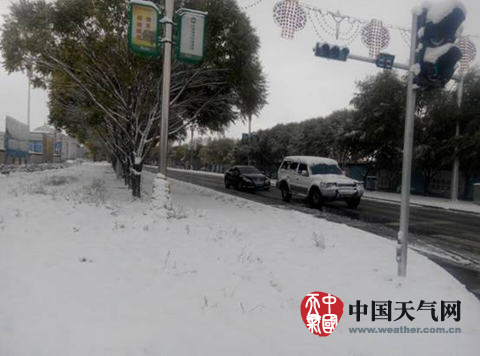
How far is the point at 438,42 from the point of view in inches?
138

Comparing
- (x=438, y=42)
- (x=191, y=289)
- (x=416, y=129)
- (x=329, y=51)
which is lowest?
(x=191, y=289)

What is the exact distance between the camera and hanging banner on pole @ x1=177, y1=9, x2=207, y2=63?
25.6ft

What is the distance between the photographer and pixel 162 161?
785 centimetres

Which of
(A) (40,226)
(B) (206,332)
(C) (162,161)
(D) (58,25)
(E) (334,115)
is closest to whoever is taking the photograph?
(B) (206,332)

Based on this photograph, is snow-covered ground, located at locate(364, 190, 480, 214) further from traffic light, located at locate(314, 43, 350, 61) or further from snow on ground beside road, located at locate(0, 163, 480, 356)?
snow on ground beside road, located at locate(0, 163, 480, 356)

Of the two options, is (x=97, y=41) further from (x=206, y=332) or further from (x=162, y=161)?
(x=206, y=332)

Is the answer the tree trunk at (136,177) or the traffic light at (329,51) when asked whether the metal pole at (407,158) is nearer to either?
the traffic light at (329,51)

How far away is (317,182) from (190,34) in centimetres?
756

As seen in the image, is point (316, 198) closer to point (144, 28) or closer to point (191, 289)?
point (144, 28)

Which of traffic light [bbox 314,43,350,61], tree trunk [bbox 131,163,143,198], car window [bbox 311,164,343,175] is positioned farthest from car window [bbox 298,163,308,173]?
tree trunk [bbox 131,163,143,198]

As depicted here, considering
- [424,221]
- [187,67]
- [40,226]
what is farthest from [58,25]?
[424,221]

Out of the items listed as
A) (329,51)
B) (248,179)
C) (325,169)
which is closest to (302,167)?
(325,169)

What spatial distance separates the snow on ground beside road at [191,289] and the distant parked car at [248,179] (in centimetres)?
1302

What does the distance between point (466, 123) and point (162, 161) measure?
19.9 m
